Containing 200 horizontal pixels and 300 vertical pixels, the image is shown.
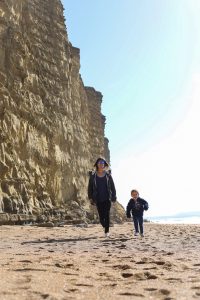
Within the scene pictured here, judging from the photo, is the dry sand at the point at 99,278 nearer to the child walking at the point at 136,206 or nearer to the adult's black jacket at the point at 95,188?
the adult's black jacket at the point at 95,188

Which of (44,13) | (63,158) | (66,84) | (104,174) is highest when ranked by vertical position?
(44,13)

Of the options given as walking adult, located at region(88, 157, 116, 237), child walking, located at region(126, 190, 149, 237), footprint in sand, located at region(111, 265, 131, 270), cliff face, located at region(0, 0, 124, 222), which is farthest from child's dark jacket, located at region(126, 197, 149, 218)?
cliff face, located at region(0, 0, 124, 222)

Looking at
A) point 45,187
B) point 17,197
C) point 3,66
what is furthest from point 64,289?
point 45,187

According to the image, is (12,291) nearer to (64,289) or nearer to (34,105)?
(64,289)

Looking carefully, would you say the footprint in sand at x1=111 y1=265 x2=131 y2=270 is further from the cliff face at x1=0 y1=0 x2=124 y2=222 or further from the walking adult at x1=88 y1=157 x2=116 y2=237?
the cliff face at x1=0 y1=0 x2=124 y2=222

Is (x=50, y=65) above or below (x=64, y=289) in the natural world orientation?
above

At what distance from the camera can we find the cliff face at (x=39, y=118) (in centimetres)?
2186

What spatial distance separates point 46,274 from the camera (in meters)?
4.16

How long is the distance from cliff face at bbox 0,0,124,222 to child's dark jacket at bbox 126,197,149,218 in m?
8.57

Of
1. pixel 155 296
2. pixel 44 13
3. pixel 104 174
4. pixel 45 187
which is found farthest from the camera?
pixel 44 13

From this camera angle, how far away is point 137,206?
11.5m

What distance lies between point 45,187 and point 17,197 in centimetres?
495

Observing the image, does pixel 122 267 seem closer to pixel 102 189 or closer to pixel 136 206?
pixel 102 189

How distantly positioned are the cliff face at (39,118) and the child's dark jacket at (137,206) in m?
8.57
